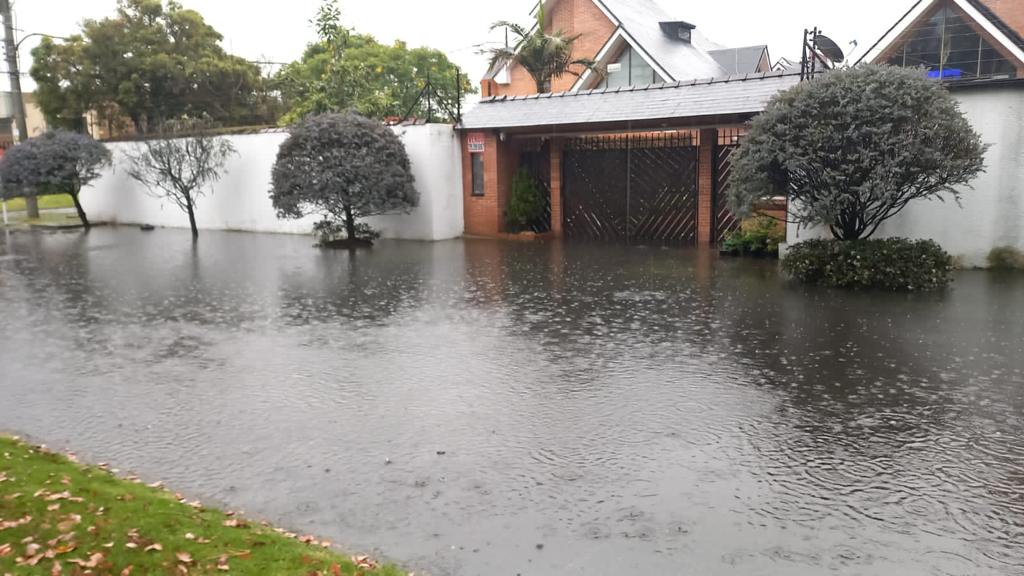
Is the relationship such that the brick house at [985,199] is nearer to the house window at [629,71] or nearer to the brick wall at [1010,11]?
the brick wall at [1010,11]

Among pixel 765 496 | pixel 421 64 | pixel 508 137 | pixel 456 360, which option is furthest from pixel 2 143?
pixel 765 496

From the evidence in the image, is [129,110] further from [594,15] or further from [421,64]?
[421,64]

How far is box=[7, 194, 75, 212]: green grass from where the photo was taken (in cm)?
Result: 3359

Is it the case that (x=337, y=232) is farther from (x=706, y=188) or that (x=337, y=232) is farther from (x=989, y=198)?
(x=989, y=198)

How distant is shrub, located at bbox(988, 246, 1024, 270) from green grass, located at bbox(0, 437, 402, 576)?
42.4 feet

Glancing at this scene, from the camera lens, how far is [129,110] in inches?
1206

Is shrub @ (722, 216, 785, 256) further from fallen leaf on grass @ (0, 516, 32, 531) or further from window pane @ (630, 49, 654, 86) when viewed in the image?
window pane @ (630, 49, 654, 86)

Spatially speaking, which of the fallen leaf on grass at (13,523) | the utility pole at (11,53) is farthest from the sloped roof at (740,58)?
the fallen leaf on grass at (13,523)

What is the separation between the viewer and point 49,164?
928 inches

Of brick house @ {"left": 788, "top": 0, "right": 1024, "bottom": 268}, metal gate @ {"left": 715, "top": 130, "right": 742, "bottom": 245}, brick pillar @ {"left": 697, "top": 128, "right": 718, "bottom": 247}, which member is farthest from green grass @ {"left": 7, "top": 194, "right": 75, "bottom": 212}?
brick house @ {"left": 788, "top": 0, "right": 1024, "bottom": 268}

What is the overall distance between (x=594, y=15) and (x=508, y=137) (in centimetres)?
1331

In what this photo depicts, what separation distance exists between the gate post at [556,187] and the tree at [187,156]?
968 centimetres

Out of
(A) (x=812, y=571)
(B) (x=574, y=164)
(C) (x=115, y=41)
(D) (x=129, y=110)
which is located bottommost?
(A) (x=812, y=571)

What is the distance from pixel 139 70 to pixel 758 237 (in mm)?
25289
